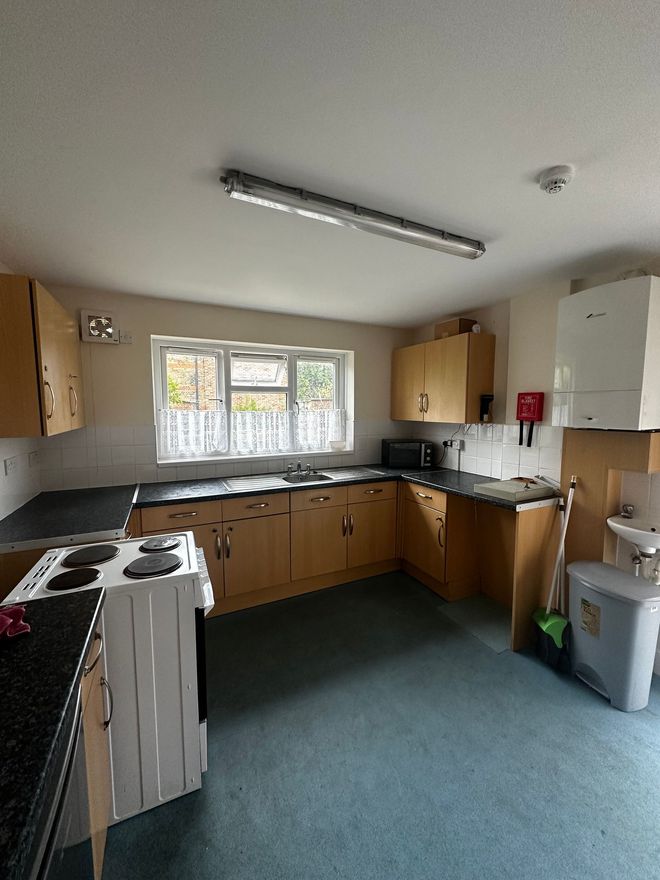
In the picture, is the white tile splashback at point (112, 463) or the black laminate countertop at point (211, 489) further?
the white tile splashback at point (112, 463)

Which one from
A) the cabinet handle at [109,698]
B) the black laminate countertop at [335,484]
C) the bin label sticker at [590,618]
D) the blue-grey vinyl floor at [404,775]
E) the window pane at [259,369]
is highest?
the window pane at [259,369]

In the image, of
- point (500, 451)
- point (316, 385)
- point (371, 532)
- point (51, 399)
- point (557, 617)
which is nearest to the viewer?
point (51, 399)

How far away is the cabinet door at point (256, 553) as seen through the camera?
260 centimetres

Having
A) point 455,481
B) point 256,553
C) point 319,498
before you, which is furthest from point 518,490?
point 256,553

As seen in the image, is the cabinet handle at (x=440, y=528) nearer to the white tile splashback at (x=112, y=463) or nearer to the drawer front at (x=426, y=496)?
the drawer front at (x=426, y=496)

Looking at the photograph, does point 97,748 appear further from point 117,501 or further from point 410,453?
point 410,453

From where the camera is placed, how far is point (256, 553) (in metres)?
2.68

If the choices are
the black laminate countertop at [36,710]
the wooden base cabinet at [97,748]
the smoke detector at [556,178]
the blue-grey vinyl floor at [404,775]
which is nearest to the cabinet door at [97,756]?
A: the wooden base cabinet at [97,748]

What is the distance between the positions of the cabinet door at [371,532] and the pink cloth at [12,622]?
228 cm

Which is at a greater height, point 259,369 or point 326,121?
point 326,121

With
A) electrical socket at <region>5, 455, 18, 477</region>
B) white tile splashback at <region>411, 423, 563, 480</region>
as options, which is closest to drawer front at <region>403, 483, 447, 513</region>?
white tile splashback at <region>411, 423, 563, 480</region>

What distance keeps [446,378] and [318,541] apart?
171 cm

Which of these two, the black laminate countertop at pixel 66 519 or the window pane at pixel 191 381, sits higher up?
the window pane at pixel 191 381

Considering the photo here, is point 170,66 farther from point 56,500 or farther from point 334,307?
point 56,500
